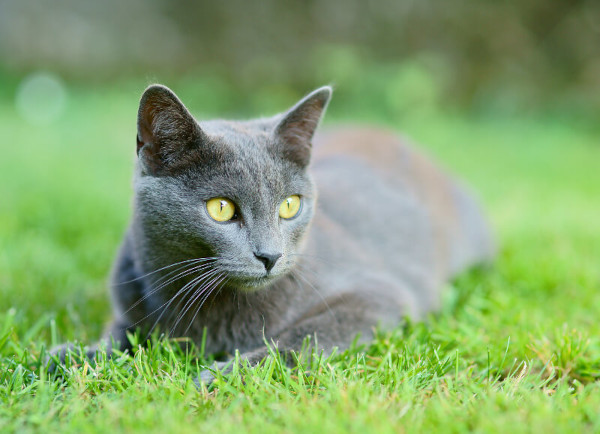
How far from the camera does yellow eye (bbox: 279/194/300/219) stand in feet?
6.18

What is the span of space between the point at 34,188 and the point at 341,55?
175 inches

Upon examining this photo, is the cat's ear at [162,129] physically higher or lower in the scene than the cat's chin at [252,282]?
higher

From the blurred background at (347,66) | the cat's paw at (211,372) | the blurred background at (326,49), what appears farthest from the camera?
the blurred background at (326,49)

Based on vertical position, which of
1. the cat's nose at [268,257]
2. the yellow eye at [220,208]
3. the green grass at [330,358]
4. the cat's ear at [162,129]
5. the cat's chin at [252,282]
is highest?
the cat's ear at [162,129]

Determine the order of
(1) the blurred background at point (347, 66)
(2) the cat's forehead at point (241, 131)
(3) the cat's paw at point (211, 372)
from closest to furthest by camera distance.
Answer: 1. (3) the cat's paw at point (211, 372)
2. (2) the cat's forehead at point (241, 131)
3. (1) the blurred background at point (347, 66)

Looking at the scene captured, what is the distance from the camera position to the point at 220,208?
176 centimetres

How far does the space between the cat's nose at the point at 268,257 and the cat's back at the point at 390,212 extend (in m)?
0.47

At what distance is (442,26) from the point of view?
7.40 m

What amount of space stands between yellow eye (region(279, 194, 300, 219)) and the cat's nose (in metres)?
0.21

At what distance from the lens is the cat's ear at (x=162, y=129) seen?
1706 mm

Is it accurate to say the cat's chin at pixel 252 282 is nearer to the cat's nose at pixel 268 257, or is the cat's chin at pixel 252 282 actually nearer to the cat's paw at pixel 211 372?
the cat's nose at pixel 268 257

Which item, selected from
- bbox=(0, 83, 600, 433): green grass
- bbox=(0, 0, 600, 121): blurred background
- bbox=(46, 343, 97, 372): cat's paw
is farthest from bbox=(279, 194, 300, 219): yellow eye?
bbox=(0, 0, 600, 121): blurred background

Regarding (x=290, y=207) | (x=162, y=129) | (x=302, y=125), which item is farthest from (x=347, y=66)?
(x=162, y=129)

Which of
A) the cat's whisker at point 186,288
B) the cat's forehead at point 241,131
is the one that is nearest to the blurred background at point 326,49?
the cat's forehead at point 241,131
